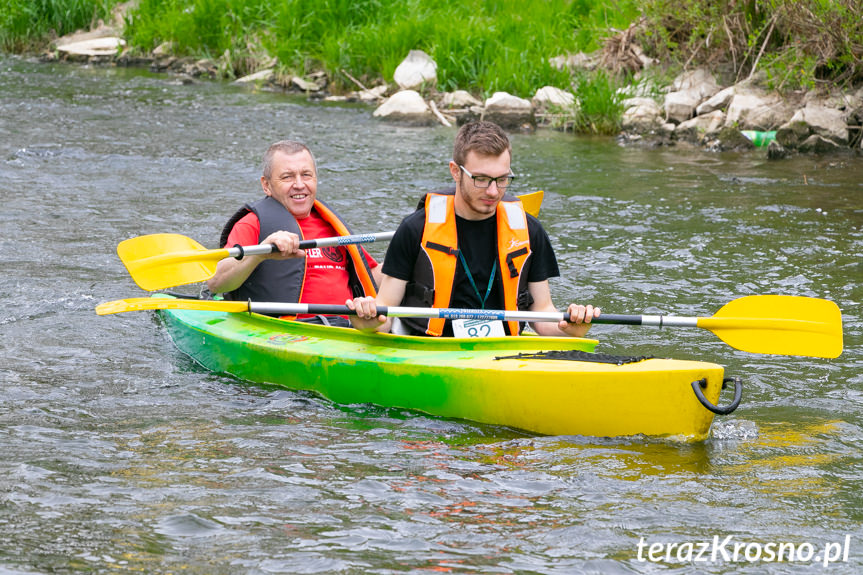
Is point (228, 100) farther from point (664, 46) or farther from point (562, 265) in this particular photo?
point (562, 265)

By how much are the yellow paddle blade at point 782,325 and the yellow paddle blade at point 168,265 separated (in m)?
2.16

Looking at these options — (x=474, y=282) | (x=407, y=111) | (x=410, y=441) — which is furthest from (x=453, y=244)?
(x=407, y=111)

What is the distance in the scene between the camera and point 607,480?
3543 mm

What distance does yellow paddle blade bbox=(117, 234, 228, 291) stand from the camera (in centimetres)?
484

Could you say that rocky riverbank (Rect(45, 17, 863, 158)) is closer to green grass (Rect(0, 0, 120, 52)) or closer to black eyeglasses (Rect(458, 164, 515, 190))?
green grass (Rect(0, 0, 120, 52))

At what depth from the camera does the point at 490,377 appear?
407 centimetres

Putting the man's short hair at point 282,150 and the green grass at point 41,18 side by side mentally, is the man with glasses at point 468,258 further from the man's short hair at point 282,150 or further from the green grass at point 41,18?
the green grass at point 41,18

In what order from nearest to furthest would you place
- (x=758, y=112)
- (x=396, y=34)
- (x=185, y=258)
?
(x=185, y=258), (x=758, y=112), (x=396, y=34)

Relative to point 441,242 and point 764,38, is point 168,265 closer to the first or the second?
point 441,242

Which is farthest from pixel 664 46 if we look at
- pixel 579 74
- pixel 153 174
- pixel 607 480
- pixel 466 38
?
pixel 607 480

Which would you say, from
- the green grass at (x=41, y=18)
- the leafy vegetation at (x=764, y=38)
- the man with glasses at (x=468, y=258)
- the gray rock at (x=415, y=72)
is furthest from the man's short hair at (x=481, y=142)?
the green grass at (x=41, y=18)

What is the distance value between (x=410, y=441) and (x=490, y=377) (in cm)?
39

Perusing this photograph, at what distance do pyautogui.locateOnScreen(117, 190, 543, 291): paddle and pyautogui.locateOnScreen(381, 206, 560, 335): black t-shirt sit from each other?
19.9 inches

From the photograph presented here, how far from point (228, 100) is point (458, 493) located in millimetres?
10510
